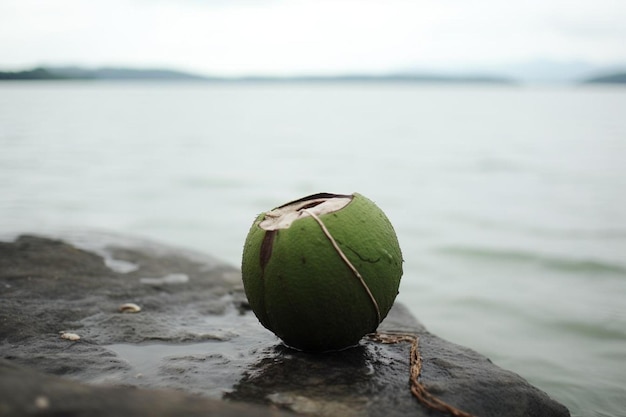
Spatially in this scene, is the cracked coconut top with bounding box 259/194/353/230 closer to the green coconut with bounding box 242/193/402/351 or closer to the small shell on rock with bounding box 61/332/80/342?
the green coconut with bounding box 242/193/402/351

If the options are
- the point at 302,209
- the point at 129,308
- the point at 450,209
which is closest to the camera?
the point at 302,209

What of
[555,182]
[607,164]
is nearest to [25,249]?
[555,182]

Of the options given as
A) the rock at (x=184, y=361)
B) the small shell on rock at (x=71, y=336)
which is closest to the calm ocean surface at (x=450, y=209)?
the rock at (x=184, y=361)

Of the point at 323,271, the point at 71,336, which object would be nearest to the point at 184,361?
the point at 71,336

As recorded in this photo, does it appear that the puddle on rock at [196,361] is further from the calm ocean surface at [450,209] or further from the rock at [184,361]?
the calm ocean surface at [450,209]

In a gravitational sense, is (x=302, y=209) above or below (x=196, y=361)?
above

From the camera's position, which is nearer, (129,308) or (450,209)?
(129,308)

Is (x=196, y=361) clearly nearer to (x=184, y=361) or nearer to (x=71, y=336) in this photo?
(x=184, y=361)
